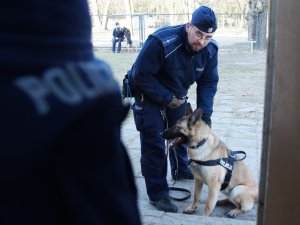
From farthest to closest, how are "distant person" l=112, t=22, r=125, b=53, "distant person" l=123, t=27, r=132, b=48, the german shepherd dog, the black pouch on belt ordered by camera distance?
"distant person" l=123, t=27, r=132, b=48 < "distant person" l=112, t=22, r=125, b=53 < the german shepherd dog < the black pouch on belt

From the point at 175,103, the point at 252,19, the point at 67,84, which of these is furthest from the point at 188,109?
the point at 252,19

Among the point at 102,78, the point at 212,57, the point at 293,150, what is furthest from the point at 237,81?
the point at 102,78

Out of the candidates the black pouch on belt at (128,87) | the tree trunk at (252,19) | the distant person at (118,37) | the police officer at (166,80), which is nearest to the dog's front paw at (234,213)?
the police officer at (166,80)

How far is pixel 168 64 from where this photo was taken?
3.91 m

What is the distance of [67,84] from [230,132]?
6.38 metres

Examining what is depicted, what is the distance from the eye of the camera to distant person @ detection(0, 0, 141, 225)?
1.60 ft

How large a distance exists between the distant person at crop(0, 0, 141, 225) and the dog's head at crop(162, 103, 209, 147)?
3554mm

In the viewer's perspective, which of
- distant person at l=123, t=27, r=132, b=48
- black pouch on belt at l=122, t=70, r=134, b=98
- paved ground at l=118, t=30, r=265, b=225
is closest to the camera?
paved ground at l=118, t=30, r=265, b=225

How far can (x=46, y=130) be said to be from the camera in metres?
0.50

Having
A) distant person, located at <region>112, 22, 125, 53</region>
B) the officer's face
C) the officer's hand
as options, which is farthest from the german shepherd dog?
distant person, located at <region>112, 22, 125, 53</region>

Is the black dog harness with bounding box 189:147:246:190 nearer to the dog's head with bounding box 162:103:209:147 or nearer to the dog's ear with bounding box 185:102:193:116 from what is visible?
the dog's head with bounding box 162:103:209:147

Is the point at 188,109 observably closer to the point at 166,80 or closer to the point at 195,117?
the point at 195,117

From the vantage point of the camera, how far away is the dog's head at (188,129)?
13.7 ft

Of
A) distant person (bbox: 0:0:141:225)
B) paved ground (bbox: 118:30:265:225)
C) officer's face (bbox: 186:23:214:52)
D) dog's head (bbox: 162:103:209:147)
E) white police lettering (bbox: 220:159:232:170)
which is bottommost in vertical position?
paved ground (bbox: 118:30:265:225)
